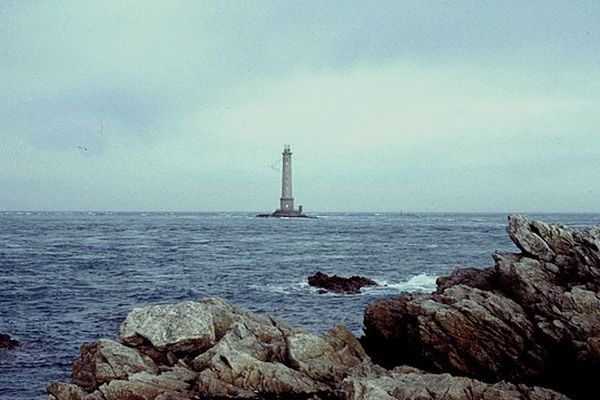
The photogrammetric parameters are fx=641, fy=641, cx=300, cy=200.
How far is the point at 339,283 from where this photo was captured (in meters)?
46.9

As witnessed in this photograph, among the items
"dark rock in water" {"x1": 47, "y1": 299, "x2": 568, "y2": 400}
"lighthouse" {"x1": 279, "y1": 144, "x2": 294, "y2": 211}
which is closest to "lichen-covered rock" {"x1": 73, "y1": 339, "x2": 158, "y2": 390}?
"dark rock in water" {"x1": 47, "y1": 299, "x2": 568, "y2": 400}

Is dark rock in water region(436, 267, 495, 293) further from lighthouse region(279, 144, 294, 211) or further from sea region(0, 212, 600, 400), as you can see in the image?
lighthouse region(279, 144, 294, 211)

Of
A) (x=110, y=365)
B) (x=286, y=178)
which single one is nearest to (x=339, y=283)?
(x=110, y=365)

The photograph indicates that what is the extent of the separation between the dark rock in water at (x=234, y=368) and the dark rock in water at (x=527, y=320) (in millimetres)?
1822

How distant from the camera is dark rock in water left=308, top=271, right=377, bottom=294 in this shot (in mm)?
45719

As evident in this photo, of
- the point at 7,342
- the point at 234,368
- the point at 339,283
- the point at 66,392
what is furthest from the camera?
the point at 339,283

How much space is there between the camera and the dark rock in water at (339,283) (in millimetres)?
45719

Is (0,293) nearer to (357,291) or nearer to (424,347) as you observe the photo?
(357,291)

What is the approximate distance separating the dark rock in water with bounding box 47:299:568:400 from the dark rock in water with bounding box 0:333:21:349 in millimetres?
10086

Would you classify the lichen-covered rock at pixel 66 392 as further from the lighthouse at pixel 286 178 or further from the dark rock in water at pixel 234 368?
the lighthouse at pixel 286 178

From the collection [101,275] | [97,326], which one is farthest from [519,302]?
[101,275]

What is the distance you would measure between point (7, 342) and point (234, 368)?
16779mm

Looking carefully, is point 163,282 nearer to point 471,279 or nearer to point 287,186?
point 471,279

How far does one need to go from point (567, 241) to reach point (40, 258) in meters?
59.3
